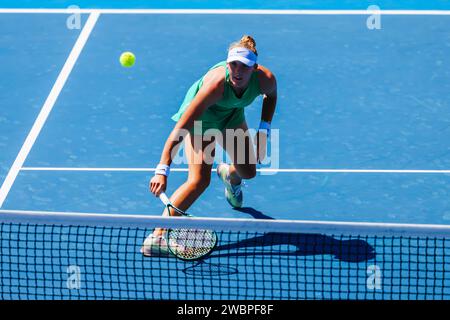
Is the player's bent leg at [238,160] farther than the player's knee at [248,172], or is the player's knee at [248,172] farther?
the player's knee at [248,172]

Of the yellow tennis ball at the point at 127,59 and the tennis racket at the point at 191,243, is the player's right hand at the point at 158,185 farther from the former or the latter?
the yellow tennis ball at the point at 127,59

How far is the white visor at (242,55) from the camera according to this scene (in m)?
7.90

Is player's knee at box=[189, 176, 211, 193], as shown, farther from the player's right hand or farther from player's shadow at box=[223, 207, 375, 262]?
the player's right hand

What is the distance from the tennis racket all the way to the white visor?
1.41m

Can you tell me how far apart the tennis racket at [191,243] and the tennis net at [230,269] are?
73 millimetres

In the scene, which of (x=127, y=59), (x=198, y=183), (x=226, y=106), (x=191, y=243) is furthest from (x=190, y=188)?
(x=127, y=59)

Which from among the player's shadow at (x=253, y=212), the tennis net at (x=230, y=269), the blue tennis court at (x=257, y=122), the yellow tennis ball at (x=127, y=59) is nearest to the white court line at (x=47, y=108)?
the blue tennis court at (x=257, y=122)

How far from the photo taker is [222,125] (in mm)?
8789

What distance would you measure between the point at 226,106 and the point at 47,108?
11.8 ft

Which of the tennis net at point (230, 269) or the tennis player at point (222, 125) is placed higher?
the tennis player at point (222, 125)

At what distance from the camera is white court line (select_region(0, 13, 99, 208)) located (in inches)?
392

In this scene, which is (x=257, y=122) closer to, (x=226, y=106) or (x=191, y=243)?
(x=226, y=106)

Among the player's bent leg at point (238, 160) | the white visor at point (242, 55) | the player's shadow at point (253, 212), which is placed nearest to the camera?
the white visor at point (242, 55)
